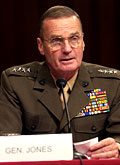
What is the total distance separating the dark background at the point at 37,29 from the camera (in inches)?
119

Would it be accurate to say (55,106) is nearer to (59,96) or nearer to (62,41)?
(59,96)

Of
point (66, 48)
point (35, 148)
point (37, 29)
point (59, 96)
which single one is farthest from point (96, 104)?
point (37, 29)

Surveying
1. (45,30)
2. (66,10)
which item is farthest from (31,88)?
(66,10)

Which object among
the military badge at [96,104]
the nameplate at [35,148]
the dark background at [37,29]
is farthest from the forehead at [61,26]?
the dark background at [37,29]

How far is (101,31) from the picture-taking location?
3.08 metres

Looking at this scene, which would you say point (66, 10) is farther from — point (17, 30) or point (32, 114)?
point (17, 30)

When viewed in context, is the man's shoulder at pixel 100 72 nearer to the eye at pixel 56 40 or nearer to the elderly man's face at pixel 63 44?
the elderly man's face at pixel 63 44

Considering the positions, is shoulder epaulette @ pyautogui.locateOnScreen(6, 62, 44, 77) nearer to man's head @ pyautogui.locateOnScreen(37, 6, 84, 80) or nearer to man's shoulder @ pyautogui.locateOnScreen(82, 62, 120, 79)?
man's head @ pyautogui.locateOnScreen(37, 6, 84, 80)

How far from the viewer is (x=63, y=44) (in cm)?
203

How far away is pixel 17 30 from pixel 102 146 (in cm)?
169

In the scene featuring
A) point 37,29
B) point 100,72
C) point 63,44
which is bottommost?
point 100,72

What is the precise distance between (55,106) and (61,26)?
0.46 metres

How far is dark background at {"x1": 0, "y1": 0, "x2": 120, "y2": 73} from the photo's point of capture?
3.02 meters

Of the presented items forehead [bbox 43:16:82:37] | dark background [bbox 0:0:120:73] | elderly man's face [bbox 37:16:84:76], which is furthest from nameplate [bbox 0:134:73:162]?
dark background [bbox 0:0:120:73]
